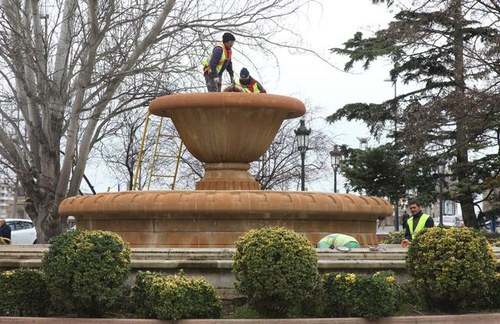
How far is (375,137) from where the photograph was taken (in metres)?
36.4

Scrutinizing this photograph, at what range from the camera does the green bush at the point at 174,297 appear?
24.6ft

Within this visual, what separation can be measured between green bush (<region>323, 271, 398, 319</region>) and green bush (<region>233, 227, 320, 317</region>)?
0.25 m

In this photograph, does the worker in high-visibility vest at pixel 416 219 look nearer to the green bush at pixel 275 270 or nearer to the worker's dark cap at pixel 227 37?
the green bush at pixel 275 270

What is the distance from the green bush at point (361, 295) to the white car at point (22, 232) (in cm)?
2255

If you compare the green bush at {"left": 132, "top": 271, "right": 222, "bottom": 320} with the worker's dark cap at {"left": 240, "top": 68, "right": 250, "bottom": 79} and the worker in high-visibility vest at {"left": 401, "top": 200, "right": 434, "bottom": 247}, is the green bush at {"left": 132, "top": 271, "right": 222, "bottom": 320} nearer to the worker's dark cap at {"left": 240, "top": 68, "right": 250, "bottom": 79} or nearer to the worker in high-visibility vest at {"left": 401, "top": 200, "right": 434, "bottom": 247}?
the worker in high-visibility vest at {"left": 401, "top": 200, "right": 434, "bottom": 247}

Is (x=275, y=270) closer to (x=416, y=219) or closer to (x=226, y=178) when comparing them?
(x=416, y=219)

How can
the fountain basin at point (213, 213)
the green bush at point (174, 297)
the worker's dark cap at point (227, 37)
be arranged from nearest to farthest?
1. the green bush at point (174, 297)
2. the fountain basin at point (213, 213)
3. the worker's dark cap at point (227, 37)

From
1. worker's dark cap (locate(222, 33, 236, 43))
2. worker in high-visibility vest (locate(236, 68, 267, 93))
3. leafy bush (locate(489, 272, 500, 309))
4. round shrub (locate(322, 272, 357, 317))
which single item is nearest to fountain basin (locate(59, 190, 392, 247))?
round shrub (locate(322, 272, 357, 317))

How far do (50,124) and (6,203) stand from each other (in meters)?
89.9

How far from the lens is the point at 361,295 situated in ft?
25.4

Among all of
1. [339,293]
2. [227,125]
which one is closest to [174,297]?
[339,293]

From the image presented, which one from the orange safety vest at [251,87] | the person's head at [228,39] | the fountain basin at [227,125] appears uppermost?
the person's head at [228,39]

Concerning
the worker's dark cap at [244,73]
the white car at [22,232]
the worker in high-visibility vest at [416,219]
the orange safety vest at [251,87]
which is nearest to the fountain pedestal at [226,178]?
the orange safety vest at [251,87]

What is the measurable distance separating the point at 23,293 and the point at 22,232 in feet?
74.8
